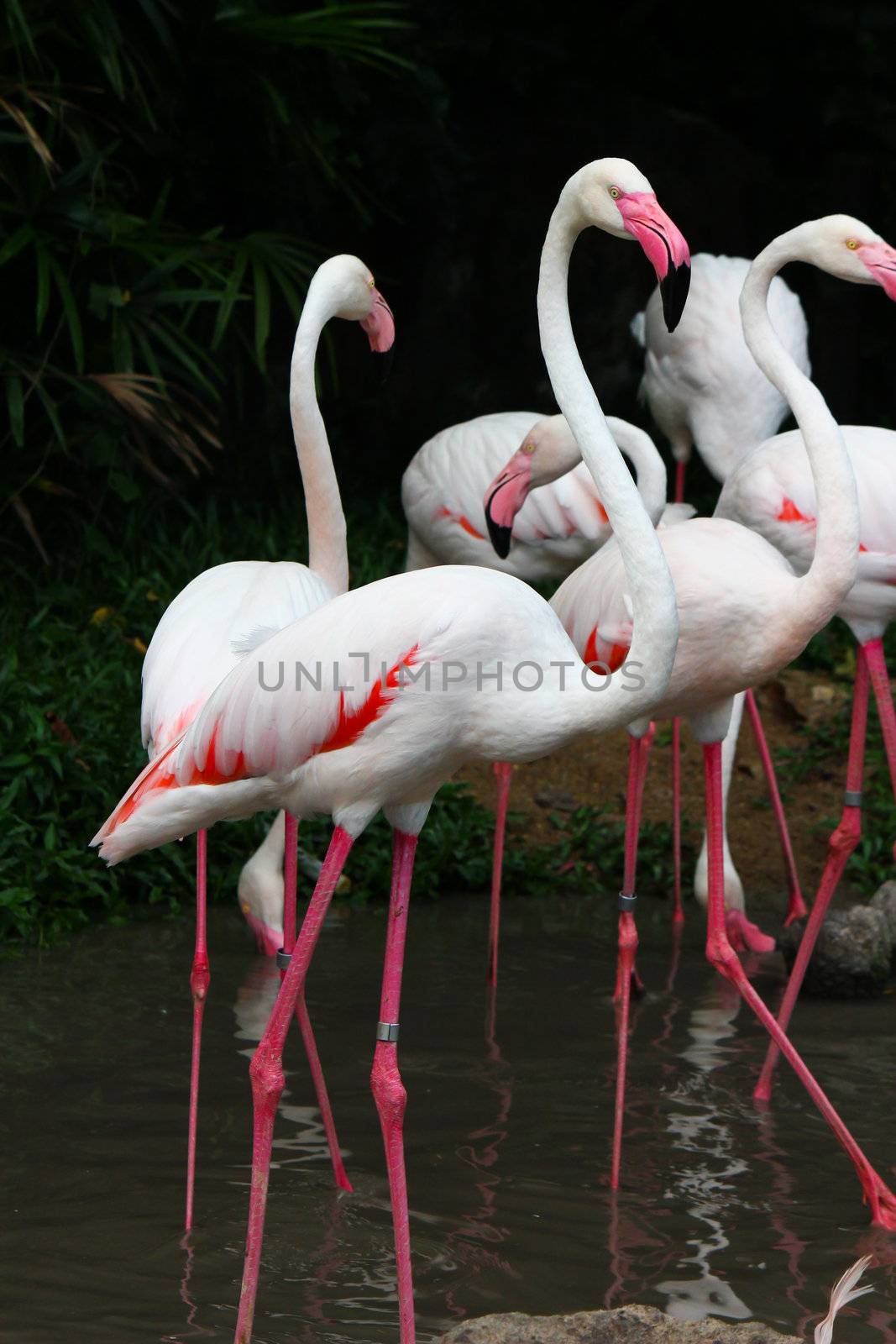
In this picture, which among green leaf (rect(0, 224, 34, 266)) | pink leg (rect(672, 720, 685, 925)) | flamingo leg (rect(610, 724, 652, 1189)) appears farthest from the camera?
green leaf (rect(0, 224, 34, 266))

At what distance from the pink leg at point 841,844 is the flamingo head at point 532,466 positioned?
2.85ft

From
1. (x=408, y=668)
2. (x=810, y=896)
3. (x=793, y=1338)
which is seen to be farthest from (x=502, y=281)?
(x=793, y=1338)

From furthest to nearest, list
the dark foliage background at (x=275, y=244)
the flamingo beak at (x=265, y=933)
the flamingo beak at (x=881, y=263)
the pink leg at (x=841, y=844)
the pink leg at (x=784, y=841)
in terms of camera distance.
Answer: the dark foliage background at (x=275, y=244)
the pink leg at (x=784, y=841)
the flamingo beak at (x=265, y=933)
the pink leg at (x=841, y=844)
the flamingo beak at (x=881, y=263)

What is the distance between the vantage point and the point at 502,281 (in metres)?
8.19

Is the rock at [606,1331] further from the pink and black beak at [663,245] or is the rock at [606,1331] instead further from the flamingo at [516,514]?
the flamingo at [516,514]

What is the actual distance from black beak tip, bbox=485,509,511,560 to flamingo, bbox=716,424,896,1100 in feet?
2.25

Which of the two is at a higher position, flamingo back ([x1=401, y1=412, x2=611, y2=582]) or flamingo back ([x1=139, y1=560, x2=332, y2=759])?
flamingo back ([x1=401, y1=412, x2=611, y2=582])

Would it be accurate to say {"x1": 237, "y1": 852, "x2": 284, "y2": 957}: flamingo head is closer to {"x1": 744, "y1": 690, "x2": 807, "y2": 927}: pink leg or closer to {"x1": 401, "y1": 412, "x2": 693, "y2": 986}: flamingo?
{"x1": 401, "y1": 412, "x2": 693, "y2": 986}: flamingo

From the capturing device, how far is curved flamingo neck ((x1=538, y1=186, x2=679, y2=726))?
252cm

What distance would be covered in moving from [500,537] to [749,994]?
112 centimetres

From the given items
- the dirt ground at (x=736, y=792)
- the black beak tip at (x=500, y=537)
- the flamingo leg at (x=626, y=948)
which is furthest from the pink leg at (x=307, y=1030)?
the dirt ground at (x=736, y=792)

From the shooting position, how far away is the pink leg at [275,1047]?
2.63 meters

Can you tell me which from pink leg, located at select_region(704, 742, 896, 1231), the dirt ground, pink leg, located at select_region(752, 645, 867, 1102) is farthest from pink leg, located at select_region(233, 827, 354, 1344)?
the dirt ground

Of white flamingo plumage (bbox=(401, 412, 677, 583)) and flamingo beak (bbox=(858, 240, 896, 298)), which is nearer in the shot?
flamingo beak (bbox=(858, 240, 896, 298))
